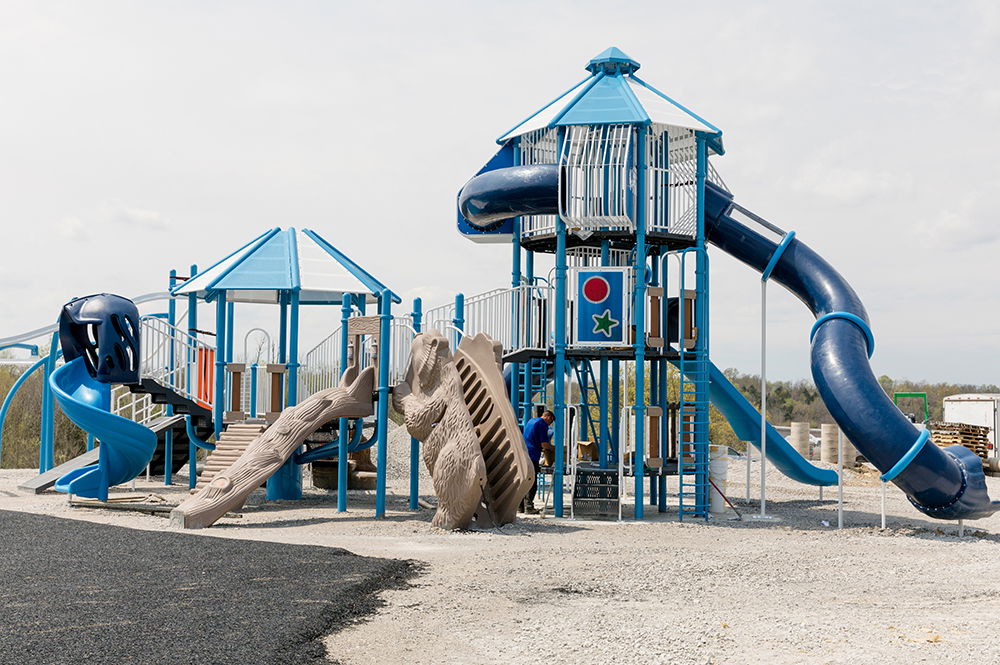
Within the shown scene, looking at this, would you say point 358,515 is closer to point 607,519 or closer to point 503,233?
point 607,519

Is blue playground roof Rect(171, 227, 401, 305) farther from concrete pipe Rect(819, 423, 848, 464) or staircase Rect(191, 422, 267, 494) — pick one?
concrete pipe Rect(819, 423, 848, 464)

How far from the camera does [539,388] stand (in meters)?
18.5

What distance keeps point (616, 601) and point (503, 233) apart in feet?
34.5

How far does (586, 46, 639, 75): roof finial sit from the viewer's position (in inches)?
726

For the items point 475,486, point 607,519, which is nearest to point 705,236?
point 607,519

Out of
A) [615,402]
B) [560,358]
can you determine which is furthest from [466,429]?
[615,402]

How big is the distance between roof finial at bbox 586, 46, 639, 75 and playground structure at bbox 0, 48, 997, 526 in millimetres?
25

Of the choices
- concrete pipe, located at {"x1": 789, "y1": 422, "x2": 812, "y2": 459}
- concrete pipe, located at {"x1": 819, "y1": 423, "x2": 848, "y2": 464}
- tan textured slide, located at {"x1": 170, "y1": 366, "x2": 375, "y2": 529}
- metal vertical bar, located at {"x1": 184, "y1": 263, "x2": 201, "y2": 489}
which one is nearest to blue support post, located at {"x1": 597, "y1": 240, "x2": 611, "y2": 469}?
tan textured slide, located at {"x1": 170, "y1": 366, "x2": 375, "y2": 529}

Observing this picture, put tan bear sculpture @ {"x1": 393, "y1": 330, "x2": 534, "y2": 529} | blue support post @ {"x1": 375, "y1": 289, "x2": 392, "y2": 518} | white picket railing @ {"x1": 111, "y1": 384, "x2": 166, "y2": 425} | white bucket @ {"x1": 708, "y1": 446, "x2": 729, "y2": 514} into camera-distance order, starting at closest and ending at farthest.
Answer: tan bear sculpture @ {"x1": 393, "y1": 330, "x2": 534, "y2": 529}
blue support post @ {"x1": 375, "y1": 289, "x2": 392, "y2": 518}
white bucket @ {"x1": 708, "y1": 446, "x2": 729, "y2": 514}
white picket railing @ {"x1": 111, "y1": 384, "x2": 166, "y2": 425}

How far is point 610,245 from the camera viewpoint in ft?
59.4

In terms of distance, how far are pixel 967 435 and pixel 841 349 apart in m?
19.4

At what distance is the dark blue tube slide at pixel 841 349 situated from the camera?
586 inches

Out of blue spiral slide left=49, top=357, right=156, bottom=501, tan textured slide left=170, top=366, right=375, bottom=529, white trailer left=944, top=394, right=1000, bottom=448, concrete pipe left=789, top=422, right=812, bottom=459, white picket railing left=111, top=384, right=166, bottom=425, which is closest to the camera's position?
tan textured slide left=170, top=366, right=375, bottom=529

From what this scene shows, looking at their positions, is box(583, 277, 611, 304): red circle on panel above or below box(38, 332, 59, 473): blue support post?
above
